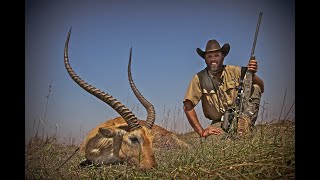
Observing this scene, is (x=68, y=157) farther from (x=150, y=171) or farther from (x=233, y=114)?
(x=233, y=114)

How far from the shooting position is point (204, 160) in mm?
2664

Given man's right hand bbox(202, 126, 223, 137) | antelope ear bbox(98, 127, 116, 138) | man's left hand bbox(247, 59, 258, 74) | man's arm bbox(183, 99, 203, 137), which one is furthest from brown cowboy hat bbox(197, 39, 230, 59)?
antelope ear bbox(98, 127, 116, 138)

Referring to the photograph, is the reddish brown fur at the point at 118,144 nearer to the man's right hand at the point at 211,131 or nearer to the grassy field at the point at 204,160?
the grassy field at the point at 204,160

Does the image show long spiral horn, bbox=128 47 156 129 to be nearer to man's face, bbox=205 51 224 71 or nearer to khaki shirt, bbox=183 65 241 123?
khaki shirt, bbox=183 65 241 123

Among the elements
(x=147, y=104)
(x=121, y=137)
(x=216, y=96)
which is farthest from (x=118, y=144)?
(x=216, y=96)

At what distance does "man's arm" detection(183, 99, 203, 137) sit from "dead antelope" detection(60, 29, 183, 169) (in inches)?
10.4

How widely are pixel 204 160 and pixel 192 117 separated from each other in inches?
20.9

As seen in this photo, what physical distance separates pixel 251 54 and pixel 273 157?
779mm

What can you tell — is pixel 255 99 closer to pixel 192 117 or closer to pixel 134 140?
pixel 192 117

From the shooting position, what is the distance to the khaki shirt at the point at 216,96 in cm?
309

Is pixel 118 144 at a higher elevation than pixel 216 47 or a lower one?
lower

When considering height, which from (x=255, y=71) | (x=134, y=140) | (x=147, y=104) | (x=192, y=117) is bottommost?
(x=134, y=140)

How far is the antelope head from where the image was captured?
9.30 feet

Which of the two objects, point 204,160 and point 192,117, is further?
point 192,117
